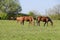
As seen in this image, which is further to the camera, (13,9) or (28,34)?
(13,9)

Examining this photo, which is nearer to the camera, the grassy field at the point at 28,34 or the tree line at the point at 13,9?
the grassy field at the point at 28,34

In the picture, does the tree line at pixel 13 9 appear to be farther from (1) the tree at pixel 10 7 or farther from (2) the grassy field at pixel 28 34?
(2) the grassy field at pixel 28 34

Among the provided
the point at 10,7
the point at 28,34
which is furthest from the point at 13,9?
the point at 28,34

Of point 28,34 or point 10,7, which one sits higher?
point 10,7

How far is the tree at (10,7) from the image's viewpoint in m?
66.6

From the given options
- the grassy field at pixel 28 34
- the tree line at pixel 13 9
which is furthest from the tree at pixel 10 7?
the grassy field at pixel 28 34

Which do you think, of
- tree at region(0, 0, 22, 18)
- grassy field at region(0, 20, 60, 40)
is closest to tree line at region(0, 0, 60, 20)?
tree at region(0, 0, 22, 18)

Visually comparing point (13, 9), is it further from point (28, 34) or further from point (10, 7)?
point (28, 34)

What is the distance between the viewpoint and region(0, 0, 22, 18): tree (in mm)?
66581

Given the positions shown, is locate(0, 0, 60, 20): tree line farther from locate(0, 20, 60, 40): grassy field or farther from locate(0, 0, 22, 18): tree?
locate(0, 20, 60, 40): grassy field

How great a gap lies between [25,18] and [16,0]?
141 feet

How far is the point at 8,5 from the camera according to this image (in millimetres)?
69000

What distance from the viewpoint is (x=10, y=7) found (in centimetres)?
6775

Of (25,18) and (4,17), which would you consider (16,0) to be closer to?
(4,17)
